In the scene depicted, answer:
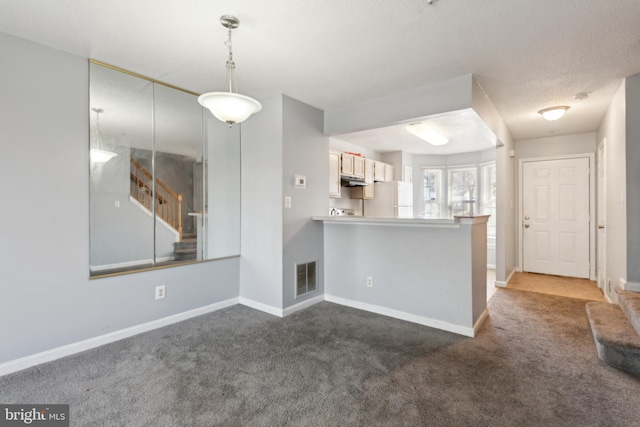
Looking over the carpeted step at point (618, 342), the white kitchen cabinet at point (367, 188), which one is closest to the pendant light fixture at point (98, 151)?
the white kitchen cabinet at point (367, 188)

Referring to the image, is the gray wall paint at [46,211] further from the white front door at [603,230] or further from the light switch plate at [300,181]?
the white front door at [603,230]

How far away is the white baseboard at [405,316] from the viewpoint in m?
2.94

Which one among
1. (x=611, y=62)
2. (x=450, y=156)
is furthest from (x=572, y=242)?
(x=611, y=62)

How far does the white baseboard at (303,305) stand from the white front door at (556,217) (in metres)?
4.12

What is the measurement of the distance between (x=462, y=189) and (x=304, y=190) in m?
4.50

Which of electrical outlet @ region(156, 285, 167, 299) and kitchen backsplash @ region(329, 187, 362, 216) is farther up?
kitchen backsplash @ region(329, 187, 362, 216)

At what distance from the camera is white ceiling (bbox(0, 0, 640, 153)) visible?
196cm

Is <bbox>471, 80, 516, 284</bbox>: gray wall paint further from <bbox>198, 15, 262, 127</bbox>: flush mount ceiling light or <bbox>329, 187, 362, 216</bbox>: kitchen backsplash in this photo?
<bbox>198, 15, 262, 127</bbox>: flush mount ceiling light

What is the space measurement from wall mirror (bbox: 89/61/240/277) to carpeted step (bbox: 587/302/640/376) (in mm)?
3537

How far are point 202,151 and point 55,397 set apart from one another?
2472 millimetres

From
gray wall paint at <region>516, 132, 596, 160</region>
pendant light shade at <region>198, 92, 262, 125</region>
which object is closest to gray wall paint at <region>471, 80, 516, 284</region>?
gray wall paint at <region>516, 132, 596, 160</region>

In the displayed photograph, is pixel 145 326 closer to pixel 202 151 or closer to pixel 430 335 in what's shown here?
pixel 202 151

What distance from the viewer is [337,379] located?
216 cm

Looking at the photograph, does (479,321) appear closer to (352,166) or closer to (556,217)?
(352,166)
